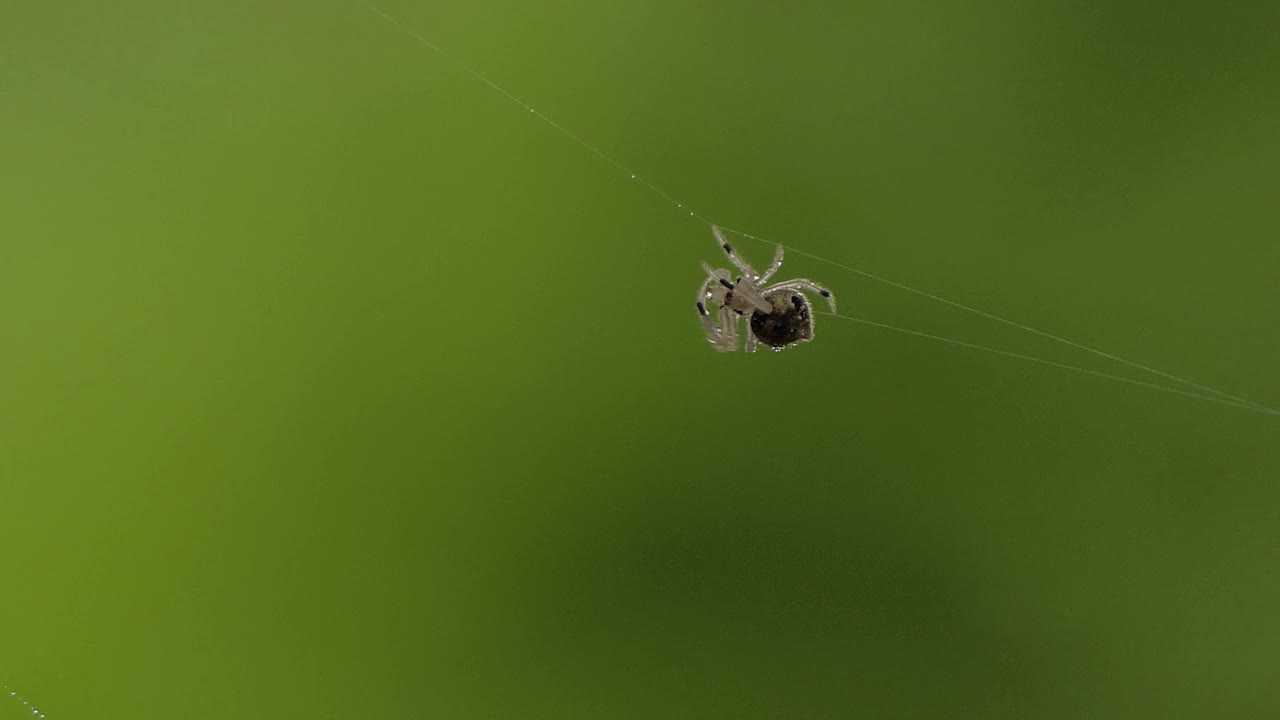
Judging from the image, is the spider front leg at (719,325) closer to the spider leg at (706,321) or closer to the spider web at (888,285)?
the spider leg at (706,321)

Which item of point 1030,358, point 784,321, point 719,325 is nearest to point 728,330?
point 719,325

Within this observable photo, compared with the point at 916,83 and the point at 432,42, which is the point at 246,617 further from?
the point at 916,83

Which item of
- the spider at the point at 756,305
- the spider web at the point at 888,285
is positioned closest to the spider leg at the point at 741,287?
the spider at the point at 756,305

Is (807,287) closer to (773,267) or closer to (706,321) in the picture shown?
(773,267)

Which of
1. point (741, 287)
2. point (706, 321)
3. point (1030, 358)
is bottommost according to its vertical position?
point (706, 321)

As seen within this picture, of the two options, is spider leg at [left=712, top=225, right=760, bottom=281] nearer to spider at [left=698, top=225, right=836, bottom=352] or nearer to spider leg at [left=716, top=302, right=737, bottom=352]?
spider at [left=698, top=225, right=836, bottom=352]

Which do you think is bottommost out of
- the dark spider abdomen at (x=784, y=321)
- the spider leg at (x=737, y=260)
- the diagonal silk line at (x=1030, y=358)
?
the dark spider abdomen at (x=784, y=321)

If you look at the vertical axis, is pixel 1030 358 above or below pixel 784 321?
above

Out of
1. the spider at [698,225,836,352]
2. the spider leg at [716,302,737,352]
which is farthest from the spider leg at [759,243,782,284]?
the spider leg at [716,302,737,352]
